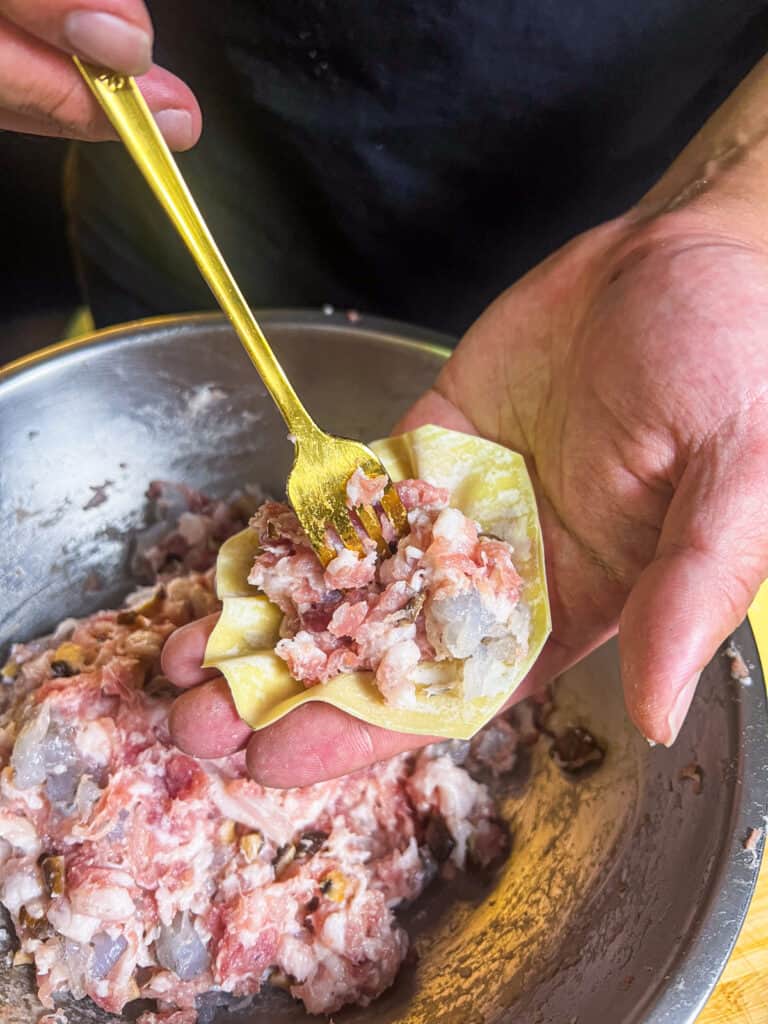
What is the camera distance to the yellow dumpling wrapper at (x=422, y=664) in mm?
1372

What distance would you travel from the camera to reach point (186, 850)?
154 centimetres

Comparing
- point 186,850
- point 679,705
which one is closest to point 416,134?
point 679,705

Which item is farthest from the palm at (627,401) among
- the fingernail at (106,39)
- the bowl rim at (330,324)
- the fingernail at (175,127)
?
the fingernail at (106,39)

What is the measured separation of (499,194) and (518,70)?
32 cm

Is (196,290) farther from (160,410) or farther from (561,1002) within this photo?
(561,1002)

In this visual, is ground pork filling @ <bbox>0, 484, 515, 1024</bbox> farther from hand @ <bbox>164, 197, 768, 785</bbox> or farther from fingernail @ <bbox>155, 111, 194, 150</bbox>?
fingernail @ <bbox>155, 111, 194, 150</bbox>

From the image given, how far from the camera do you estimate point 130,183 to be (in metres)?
2.38

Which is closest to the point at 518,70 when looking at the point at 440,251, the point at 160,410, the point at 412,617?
the point at 440,251

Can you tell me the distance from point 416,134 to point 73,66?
37.3 inches

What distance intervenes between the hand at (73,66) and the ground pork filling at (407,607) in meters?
0.62

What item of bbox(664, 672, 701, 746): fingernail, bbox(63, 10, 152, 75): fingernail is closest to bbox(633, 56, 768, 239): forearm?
bbox(664, 672, 701, 746): fingernail

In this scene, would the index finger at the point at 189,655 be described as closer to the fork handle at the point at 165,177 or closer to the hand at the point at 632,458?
the hand at the point at 632,458

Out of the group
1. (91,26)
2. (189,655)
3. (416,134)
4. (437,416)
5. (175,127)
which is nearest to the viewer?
(91,26)

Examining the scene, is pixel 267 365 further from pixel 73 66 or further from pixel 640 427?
pixel 640 427
